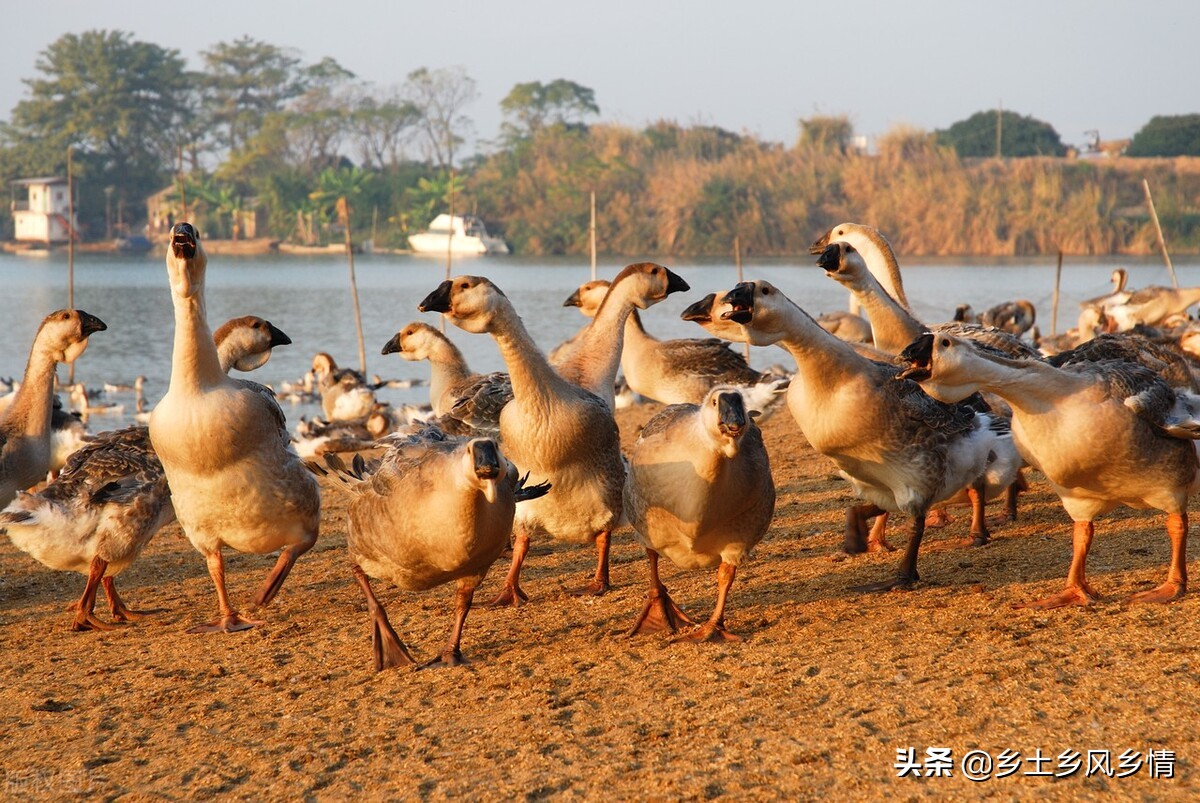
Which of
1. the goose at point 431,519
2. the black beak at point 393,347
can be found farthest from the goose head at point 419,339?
the goose at point 431,519

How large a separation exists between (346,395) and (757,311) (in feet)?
35.9

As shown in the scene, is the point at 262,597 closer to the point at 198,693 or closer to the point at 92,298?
the point at 198,693

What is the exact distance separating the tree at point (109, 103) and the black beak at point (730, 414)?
79502 millimetres

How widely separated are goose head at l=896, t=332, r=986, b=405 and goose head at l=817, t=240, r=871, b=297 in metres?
1.99

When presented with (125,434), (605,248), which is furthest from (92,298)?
(125,434)

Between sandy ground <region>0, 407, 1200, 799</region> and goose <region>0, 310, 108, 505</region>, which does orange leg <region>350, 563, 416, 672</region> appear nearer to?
sandy ground <region>0, 407, 1200, 799</region>

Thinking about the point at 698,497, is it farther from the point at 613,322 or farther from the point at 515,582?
the point at 613,322

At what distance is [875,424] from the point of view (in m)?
6.22

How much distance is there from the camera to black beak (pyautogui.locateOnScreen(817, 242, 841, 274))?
723cm

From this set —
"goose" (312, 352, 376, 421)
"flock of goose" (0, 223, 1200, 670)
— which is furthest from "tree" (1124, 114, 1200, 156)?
"flock of goose" (0, 223, 1200, 670)

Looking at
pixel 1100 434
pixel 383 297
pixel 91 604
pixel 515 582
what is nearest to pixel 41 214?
pixel 383 297

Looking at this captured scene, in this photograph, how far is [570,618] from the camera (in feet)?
20.5

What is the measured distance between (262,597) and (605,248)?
46320 millimetres

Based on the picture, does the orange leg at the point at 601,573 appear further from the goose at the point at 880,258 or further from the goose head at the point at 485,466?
the goose at the point at 880,258
